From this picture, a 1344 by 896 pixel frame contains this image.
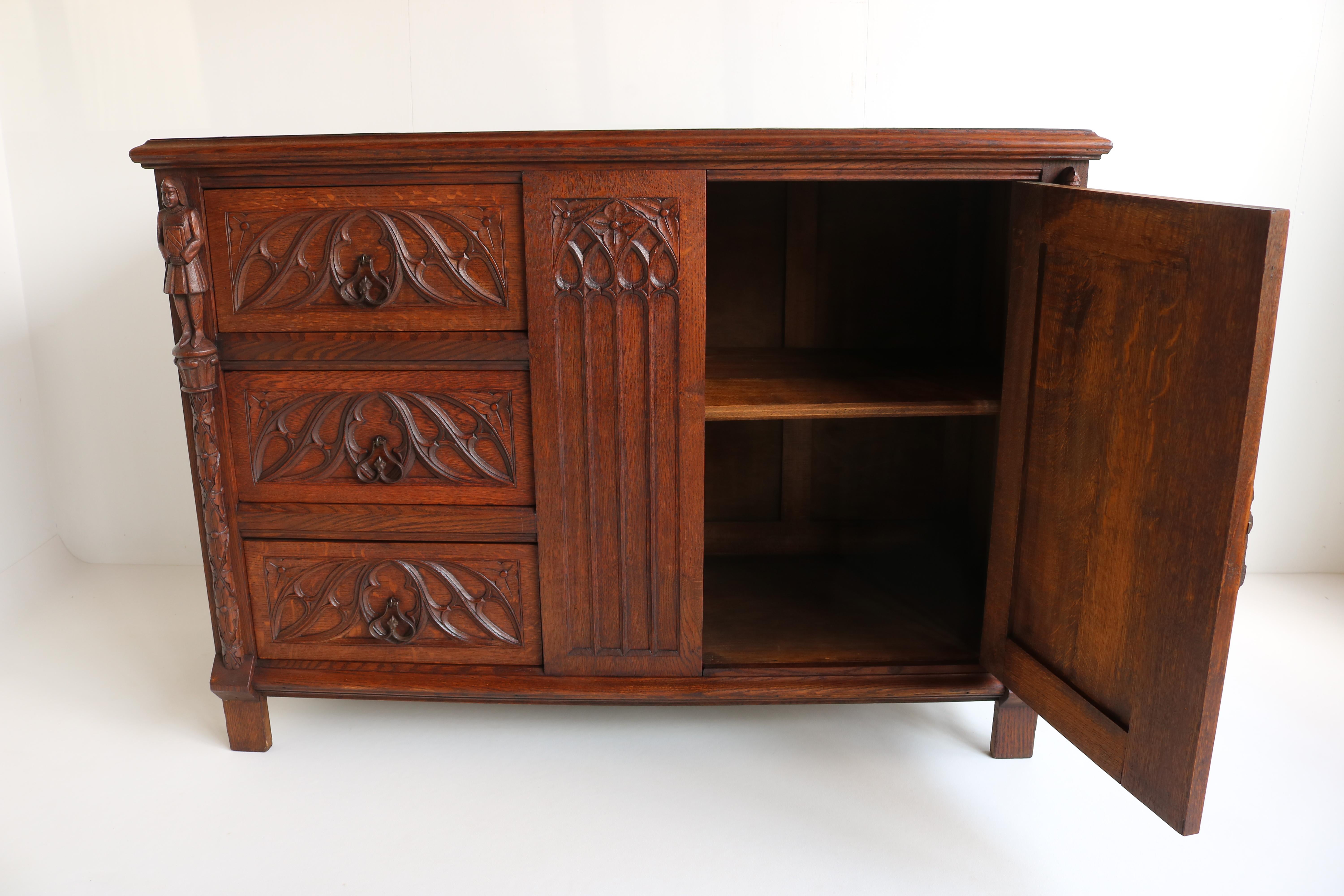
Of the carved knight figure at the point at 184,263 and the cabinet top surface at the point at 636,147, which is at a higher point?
the cabinet top surface at the point at 636,147

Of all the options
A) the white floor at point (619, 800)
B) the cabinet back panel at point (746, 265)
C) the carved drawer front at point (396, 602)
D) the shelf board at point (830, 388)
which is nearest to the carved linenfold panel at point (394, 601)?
the carved drawer front at point (396, 602)

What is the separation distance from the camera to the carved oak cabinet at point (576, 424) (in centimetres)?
150

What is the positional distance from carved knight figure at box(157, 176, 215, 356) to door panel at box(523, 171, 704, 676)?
564 millimetres

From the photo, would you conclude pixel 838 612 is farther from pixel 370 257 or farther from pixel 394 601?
pixel 370 257

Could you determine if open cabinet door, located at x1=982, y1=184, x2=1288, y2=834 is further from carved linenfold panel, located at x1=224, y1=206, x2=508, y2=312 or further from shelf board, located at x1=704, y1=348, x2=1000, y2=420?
carved linenfold panel, located at x1=224, y1=206, x2=508, y2=312

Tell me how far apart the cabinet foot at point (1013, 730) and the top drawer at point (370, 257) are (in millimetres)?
1151

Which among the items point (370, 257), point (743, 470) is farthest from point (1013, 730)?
point (370, 257)

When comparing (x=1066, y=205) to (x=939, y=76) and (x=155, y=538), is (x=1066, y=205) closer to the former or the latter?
(x=939, y=76)

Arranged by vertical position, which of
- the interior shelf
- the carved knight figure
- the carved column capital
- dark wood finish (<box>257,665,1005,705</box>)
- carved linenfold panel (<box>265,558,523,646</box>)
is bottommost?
dark wood finish (<box>257,665,1005,705</box>)

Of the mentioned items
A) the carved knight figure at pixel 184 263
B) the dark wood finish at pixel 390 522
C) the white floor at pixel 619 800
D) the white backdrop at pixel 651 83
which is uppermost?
the white backdrop at pixel 651 83

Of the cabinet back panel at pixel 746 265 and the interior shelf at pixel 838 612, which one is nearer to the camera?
the interior shelf at pixel 838 612

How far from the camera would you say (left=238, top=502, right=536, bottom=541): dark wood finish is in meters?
1.78

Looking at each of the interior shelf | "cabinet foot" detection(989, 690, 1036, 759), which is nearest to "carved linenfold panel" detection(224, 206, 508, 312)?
the interior shelf

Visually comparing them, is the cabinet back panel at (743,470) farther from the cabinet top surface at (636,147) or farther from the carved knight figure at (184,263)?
the carved knight figure at (184,263)
